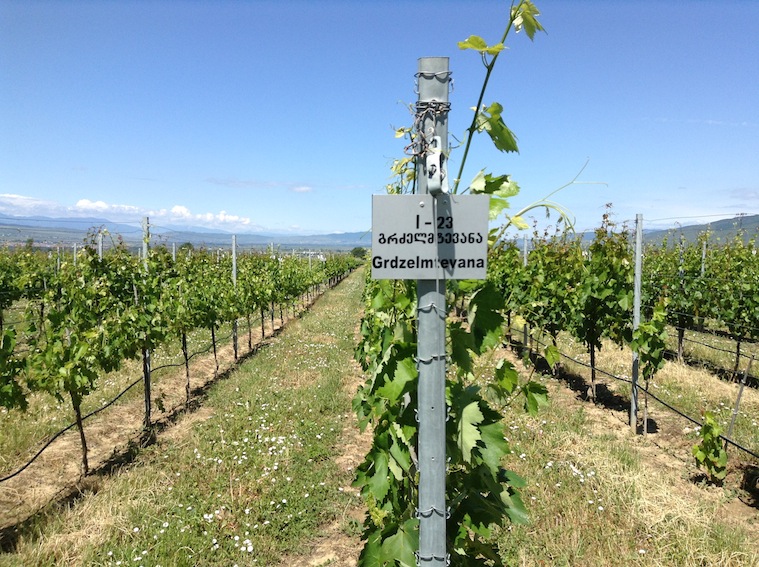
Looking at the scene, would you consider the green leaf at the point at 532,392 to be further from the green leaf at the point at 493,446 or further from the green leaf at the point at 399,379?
the green leaf at the point at 399,379

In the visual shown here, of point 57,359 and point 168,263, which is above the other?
point 168,263

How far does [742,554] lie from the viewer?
369cm

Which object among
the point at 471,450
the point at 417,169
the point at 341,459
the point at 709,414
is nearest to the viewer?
the point at 417,169

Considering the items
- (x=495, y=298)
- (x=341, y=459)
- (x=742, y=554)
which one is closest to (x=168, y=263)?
(x=341, y=459)

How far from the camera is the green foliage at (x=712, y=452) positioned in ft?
16.1

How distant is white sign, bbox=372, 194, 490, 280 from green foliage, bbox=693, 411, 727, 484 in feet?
16.2

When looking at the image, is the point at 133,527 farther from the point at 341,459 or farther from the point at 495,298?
the point at 495,298

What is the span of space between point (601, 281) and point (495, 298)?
261 inches

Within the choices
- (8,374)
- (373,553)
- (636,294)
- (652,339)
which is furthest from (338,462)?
(636,294)

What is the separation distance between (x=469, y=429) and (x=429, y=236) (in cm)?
93

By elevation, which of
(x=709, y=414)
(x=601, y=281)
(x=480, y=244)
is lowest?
(x=709, y=414)

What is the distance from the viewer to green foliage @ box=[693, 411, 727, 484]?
16.1ft

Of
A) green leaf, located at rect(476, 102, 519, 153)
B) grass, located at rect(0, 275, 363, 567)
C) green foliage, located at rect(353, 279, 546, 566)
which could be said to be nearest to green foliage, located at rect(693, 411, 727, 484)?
green foliage, located at rect(353, 279, 546, 566)

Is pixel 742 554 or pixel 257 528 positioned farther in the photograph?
pixel 257 528
